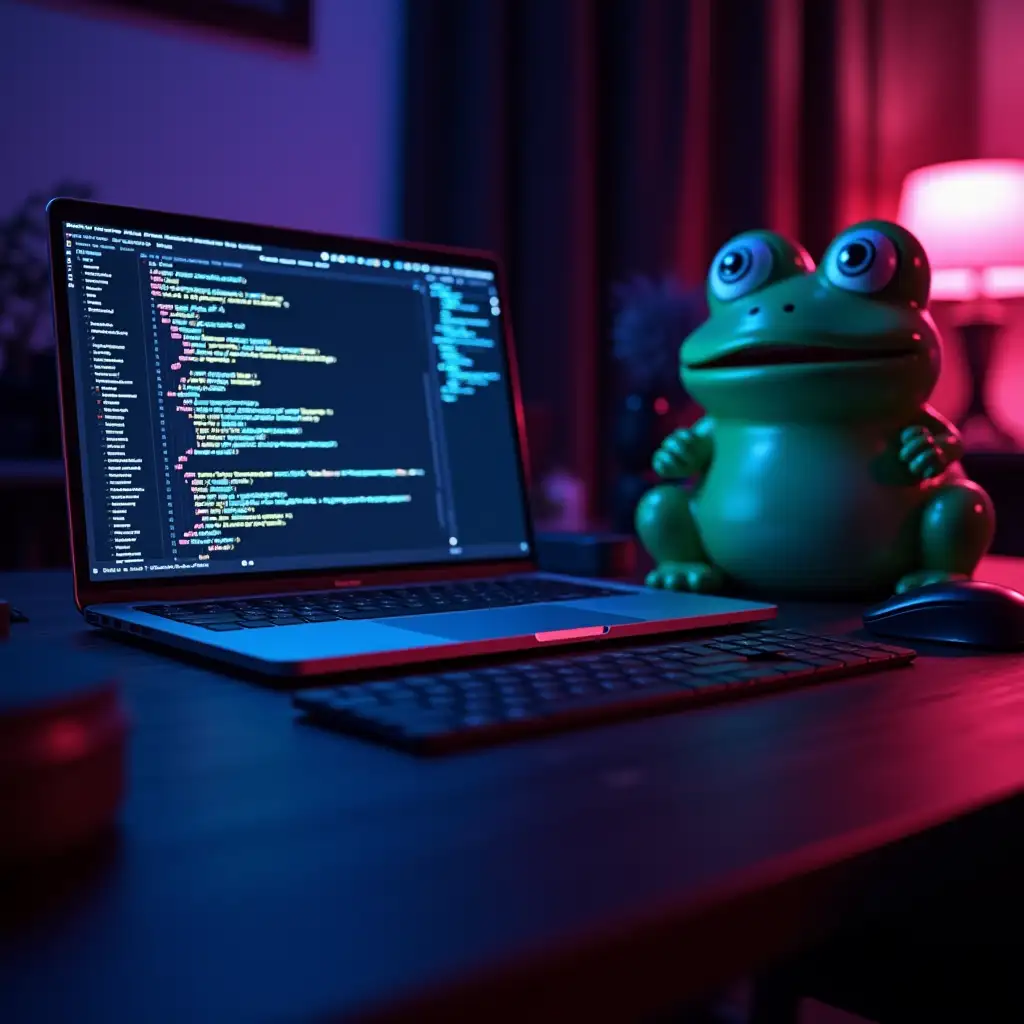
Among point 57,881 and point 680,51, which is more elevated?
point 680,51

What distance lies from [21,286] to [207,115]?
0.60 meters

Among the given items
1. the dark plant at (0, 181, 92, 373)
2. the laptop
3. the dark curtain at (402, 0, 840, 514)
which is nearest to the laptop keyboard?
the laptop

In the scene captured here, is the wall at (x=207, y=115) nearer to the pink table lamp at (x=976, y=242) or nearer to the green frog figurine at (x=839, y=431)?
the pink table lamp at (x=976, y=242)

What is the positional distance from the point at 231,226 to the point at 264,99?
139cm

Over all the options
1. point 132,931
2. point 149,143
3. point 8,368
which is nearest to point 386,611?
point 132,931

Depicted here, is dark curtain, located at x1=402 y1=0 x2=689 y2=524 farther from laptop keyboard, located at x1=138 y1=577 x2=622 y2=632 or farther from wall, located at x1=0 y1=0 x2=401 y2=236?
laptop keyboard, located at x1=138 y1=577 x2=622 y2=632

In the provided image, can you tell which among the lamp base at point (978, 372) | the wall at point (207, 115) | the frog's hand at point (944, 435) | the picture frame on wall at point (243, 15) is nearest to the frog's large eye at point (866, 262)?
the frog's hand at point (944, 435)

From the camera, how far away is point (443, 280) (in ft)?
2.94

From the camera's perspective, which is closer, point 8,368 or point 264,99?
point 8,368

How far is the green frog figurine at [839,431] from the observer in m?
0.83

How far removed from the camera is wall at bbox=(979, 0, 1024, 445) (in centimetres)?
290

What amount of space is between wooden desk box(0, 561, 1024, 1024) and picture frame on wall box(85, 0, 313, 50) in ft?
5.70

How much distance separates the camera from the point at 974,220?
2467mm

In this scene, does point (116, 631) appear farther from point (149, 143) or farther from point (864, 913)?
point (149, 143)
